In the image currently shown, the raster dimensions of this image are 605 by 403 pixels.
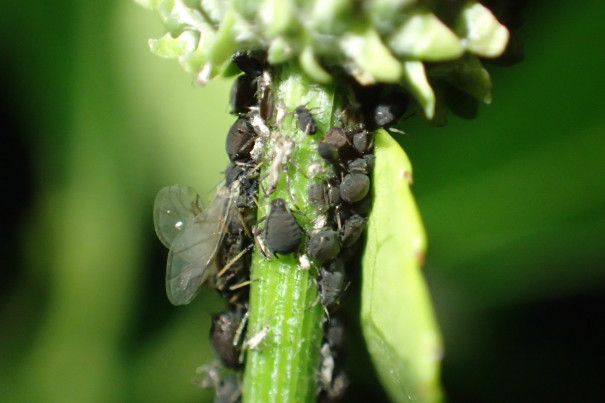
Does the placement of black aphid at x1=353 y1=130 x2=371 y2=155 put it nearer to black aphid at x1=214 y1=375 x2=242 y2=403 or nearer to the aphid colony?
the aphid colony

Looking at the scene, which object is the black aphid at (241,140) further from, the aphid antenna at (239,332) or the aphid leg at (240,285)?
the aphid antenna at (239,332)

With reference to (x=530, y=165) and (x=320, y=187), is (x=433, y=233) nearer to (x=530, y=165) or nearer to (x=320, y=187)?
(x=530, y=165)

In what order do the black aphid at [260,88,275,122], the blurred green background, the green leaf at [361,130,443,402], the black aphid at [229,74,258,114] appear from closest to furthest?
1. the green leaf at [361,130,443,402]
2. the black aphid at [260,88,275,122]
3. the black aphid at [229,74,258,114]
4. the blurred green background

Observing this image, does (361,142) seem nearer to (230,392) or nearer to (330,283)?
(330,283)

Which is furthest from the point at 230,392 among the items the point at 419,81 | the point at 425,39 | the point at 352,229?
the point at 425,39

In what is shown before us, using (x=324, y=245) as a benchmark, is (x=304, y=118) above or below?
above

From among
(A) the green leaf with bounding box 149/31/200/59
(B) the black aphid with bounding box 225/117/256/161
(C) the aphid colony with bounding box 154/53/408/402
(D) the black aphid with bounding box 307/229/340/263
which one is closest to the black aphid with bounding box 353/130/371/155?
(C) the aphid colony with bounding box 154/53/408/402

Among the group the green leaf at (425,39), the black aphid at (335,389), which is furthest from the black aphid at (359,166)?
the black aphid at (335,389)
